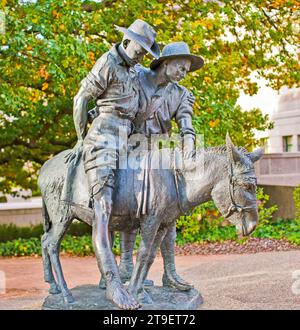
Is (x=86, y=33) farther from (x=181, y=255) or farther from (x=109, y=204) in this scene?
(x=109, y=204)

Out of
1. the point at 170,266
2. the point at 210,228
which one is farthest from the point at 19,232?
the point at 170,266

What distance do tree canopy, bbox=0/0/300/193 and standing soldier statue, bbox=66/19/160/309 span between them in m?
4.69

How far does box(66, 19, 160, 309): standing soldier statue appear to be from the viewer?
535 cm

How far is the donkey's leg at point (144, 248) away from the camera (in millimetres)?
5418

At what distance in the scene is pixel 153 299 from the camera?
5.70 metres

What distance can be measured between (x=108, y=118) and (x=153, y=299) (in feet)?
5.86

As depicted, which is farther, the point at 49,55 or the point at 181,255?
the point at 181,255

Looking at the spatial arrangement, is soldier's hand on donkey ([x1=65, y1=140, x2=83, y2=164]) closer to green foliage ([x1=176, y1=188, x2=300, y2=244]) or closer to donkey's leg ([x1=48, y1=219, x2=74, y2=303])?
donkey's leg ([x1=48, y1=219, x2=74, y2=303])

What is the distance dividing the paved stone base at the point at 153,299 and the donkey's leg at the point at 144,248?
21cm

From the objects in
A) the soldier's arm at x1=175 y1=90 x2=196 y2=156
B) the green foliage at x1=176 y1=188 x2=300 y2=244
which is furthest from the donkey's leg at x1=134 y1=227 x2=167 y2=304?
the green foliage at x1=176 y1=188 x2=300 y2=244

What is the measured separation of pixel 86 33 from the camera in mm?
12055

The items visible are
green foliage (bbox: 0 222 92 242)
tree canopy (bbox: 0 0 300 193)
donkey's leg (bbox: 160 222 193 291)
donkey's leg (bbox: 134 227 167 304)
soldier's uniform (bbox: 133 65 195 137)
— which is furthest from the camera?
green foliage (bbox: 0 222 92 242)

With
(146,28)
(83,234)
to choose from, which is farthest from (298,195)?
(146,28)
